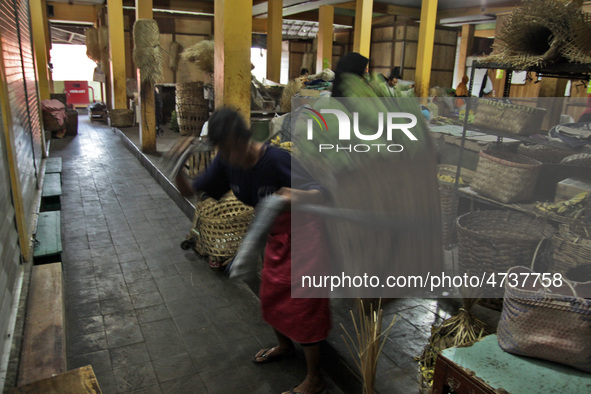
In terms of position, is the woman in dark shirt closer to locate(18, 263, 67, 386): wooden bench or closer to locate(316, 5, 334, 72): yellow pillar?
locate(18, 263, 67, 386): wooden bench

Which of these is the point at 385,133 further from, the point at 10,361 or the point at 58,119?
the point at 58,119

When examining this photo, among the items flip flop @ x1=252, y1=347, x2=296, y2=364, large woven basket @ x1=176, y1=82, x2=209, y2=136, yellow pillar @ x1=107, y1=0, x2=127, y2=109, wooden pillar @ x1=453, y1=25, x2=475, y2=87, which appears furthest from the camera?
wooden pillar @ x1=453, y1=25, x2=475, y2=87

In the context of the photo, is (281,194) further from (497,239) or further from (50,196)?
(50,196)

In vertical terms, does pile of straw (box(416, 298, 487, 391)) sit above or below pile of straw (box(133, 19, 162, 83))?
below

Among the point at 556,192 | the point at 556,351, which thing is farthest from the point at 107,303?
the point at 556,192

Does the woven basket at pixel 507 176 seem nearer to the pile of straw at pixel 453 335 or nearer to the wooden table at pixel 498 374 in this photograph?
the pile of straw at pixel 453 335

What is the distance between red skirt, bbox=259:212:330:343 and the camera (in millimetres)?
2197

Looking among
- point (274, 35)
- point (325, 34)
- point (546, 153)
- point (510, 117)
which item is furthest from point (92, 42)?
point (510, 117)

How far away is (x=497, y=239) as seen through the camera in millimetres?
2773

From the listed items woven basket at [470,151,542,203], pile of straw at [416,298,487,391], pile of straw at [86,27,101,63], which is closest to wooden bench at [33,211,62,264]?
pile of straw at [416,298,487,391]

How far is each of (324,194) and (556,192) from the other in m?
2.11

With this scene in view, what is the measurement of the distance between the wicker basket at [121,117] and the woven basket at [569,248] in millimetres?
10503

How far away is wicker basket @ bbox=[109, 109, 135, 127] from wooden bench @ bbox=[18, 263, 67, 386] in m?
8.53

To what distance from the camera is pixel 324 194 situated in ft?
6.57
